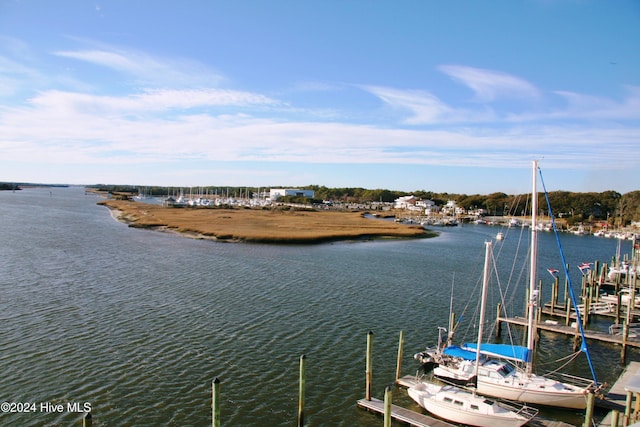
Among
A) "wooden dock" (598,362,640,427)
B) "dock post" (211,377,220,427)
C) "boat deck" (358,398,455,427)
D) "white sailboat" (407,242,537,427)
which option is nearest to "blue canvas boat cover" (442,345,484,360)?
"white sailboat" (407,242,537,427)

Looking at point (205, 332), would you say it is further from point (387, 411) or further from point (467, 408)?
point (467, 408)

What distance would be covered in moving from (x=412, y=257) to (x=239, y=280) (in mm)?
32166

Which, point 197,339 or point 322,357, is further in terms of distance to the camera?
point 197,339

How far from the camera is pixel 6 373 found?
23266mm

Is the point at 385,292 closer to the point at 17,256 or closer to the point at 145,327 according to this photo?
the point at 145,327

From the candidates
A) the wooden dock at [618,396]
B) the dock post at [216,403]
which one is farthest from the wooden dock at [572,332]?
the dock post at [216,403]

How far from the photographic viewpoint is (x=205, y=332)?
30297mm

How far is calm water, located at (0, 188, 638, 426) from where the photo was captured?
21250 millimetres

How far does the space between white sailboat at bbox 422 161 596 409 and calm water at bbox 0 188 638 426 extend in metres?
2.61

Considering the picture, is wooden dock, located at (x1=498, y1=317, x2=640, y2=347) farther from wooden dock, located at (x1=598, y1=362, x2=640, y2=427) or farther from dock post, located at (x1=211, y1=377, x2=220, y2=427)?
dock post, located at (x1=211, y1=377, x2=220, y2=427)

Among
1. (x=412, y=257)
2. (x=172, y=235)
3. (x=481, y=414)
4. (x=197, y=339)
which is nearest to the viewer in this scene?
(x=481, y=414)

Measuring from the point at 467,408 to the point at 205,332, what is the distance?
17597mm

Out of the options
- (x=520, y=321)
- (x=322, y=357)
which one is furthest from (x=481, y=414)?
(x=520, y=321)

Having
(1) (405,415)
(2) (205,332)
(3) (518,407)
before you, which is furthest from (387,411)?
(2) (205,332)
